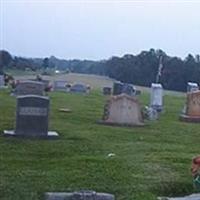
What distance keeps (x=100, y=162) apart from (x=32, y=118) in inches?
154

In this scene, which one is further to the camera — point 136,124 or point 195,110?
point 195,110

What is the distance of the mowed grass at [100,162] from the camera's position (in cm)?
758

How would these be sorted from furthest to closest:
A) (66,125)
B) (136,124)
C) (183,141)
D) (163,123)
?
(163,123) → (136,124) → (66,125) → (183,141)

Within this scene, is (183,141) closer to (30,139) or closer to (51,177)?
(30,139)

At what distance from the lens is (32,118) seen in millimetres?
13289

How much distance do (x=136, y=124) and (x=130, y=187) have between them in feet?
31.4

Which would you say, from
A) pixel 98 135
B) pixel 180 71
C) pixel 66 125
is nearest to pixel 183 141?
pixel 98 135

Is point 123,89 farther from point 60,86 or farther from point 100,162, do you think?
point 100,162

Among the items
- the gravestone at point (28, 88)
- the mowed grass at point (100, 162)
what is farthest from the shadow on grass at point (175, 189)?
the gravestone at point (28, 88)

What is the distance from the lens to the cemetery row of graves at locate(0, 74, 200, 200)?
7684 millimetres

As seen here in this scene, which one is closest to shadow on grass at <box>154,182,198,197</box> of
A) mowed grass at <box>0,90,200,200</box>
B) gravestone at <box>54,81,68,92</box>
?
mowed grass at <box>0,90,200,200</box>

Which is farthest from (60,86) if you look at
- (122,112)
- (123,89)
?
(122,112)

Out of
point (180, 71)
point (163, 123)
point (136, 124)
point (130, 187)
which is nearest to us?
point (130, 187)

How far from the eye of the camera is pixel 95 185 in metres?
7.69
